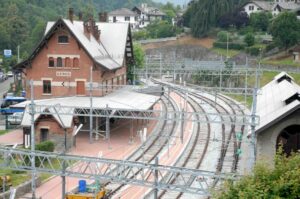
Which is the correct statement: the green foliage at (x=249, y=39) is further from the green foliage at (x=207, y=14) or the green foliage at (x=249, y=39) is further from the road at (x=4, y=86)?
the road at (x=4, y=86)

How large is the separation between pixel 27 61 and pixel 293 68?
44.2 meters

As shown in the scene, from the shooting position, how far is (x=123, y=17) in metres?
154

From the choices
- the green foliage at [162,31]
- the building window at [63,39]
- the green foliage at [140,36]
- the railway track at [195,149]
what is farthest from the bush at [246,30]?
the building window at [63,39]

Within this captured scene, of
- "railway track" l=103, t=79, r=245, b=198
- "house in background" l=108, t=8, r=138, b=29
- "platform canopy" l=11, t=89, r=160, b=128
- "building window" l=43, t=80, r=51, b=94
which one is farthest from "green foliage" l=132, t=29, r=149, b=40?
"building window" l=43, t=80, r=51, b=94

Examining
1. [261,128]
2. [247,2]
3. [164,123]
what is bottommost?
[164,123]

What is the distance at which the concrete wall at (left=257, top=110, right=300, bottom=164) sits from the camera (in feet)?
91.1

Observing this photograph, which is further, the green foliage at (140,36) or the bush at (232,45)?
the green foliage at (140,36)

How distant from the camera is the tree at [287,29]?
93656 millimetres

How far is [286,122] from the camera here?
2786 centimetres

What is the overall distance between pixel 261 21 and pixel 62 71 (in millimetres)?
70781

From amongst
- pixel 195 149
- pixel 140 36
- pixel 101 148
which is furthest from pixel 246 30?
pixel 101 148

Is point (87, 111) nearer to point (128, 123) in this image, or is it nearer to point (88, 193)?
point (128, 123)

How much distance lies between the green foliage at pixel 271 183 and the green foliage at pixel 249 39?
88.4 meters

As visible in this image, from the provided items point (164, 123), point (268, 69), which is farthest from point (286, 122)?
point (268, 69)
